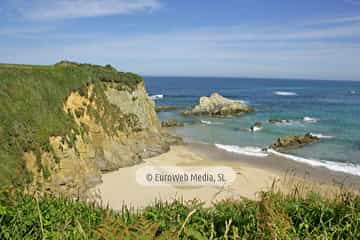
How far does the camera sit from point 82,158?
66.7 feet

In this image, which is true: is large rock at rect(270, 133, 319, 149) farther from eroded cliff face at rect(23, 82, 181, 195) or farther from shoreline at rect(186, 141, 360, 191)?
eroded cliff face at rect(23, 82, 181, 195)

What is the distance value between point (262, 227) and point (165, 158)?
22771 mm

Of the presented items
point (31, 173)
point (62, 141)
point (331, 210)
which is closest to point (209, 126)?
point (62, 141)

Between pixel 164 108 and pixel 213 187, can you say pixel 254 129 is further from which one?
pixel 164 108

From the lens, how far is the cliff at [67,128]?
54.1 feet

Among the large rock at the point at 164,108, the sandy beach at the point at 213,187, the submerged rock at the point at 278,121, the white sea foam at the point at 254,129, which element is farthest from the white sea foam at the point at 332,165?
the large rock at the point at 164,108

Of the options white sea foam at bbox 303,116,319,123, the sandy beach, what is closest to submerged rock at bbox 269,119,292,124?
white sea foam at bbox 303,116,319,123

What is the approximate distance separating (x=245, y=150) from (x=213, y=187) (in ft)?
40.5

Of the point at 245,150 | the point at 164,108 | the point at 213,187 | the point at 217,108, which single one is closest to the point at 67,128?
the point at 213,187

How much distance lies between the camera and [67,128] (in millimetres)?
20078

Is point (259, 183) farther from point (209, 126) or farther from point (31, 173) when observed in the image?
point (209, 126)

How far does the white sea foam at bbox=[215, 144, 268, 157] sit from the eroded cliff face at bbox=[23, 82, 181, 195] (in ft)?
15.0

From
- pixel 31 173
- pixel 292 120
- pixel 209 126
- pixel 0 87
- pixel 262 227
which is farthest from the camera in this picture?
pixel 292 120

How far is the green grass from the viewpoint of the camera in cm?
405
